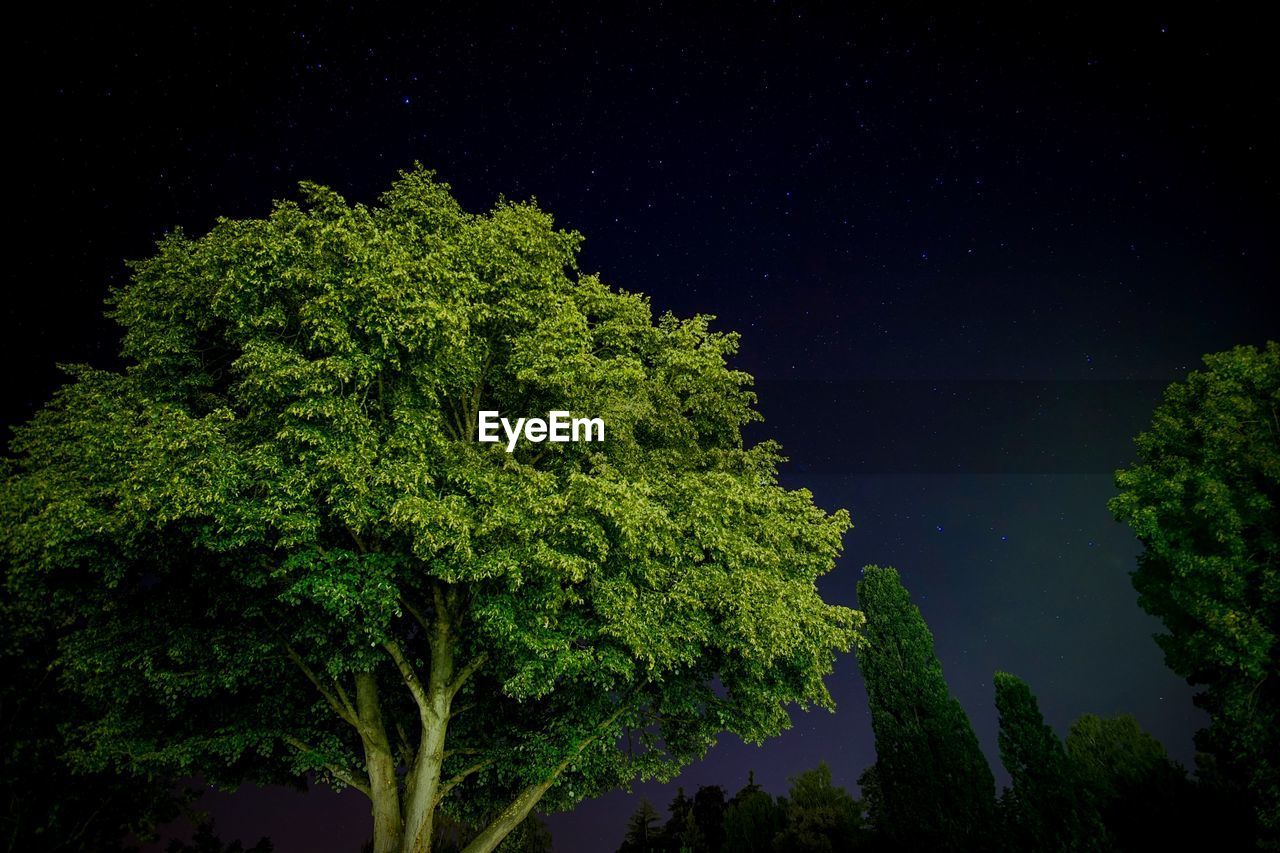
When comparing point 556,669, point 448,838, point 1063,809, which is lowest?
point 448,838

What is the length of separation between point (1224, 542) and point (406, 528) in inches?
856

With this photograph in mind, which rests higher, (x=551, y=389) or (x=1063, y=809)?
(x=551, y=389)

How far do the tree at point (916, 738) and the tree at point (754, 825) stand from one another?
16369mm

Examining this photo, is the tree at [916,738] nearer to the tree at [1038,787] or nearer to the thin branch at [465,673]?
the tree at [1038,787]

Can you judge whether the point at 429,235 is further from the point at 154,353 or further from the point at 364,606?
the point at 364,606

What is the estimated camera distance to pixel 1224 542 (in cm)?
1622

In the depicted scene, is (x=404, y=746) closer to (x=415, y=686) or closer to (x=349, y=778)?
(x=349, y=778)

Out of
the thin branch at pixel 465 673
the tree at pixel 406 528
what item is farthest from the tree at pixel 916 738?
the thin branch at pixel 465 673

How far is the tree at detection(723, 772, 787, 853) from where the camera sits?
1437 inches

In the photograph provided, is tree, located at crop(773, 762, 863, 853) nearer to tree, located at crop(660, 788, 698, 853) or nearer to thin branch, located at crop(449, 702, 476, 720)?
tree, located at crop(660, 788, 698, 853)

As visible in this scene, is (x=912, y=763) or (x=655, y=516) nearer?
(x=655, y=516)

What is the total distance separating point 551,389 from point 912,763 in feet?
70.4

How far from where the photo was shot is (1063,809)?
18.6m

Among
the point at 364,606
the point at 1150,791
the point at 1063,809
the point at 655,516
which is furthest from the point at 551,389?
the point at 1150,791
